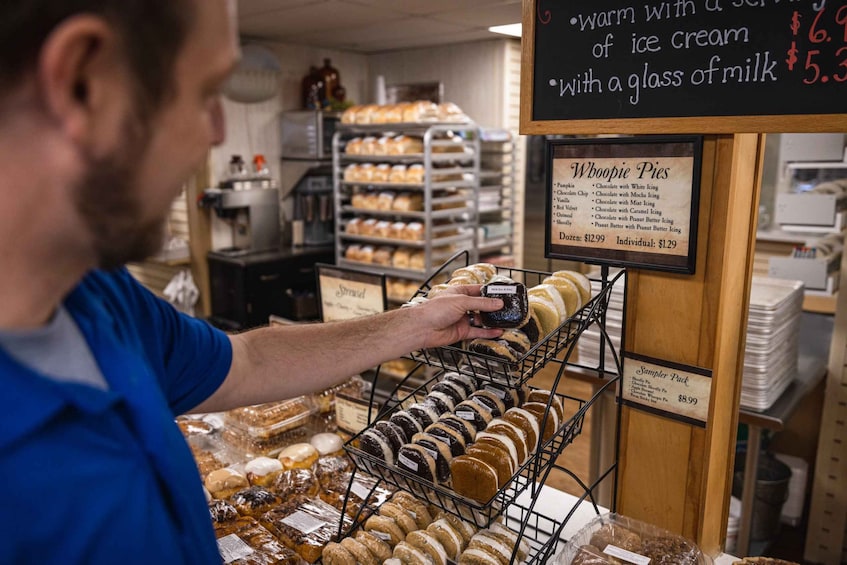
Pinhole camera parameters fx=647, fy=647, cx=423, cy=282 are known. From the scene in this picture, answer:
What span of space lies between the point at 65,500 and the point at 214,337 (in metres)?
0.55

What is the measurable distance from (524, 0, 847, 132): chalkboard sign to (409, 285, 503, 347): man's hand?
0.51 meters

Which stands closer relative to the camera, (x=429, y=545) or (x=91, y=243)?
(x=91, y=243)

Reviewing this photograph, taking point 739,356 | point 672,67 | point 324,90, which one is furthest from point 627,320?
point 324,90

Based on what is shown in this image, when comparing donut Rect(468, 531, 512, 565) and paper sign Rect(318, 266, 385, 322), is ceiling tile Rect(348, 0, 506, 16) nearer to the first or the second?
paper sign Rect(318, 266, 385, 322)

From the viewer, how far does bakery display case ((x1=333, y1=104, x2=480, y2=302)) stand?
184 inches

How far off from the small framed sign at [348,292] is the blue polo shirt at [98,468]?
1.48 metres

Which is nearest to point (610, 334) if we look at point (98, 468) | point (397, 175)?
point (98, 468)

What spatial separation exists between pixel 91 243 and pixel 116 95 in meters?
0.14

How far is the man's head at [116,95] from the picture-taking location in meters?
0.55

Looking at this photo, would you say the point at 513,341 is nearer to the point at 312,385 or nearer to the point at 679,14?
the point at 312,385

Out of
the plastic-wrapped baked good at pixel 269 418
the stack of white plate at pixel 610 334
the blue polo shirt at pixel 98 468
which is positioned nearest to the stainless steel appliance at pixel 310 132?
the stack of white plate at pixel 610 334

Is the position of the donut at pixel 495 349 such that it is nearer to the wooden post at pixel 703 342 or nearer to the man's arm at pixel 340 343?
the man's arm at pixel 340 343

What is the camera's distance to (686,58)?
50.6 inches

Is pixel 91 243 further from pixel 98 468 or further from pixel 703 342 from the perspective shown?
pixel 703 342
